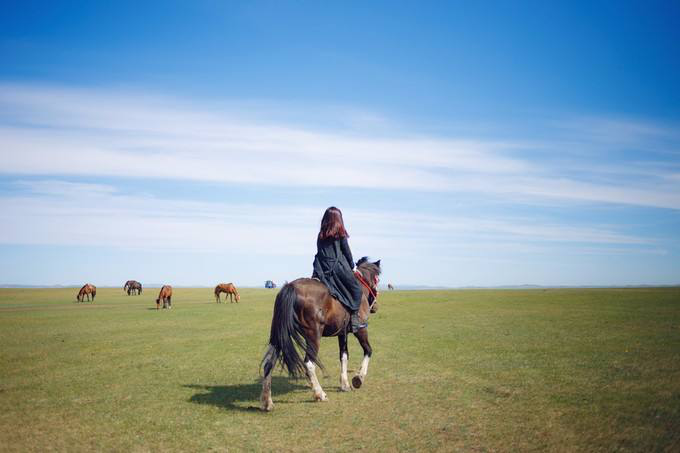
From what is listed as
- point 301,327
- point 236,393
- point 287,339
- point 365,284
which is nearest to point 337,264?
point 365,284

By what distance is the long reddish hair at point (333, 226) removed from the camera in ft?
31.0

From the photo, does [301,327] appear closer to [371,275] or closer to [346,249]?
[346,249]

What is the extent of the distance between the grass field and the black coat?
195cm

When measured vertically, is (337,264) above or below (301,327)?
above

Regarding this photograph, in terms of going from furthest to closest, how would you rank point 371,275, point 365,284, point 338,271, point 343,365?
point 371,275
point 365,284
point 343,365
point 338,271

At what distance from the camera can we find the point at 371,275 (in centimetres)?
1088

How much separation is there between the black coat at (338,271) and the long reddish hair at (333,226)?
121mm

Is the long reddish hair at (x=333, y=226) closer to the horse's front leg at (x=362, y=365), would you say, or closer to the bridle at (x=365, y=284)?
the bridle at (x=365, y=284)

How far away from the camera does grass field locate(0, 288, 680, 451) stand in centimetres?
654

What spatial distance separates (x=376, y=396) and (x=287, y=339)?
2173mm

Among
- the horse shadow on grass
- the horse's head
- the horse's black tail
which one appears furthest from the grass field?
the horse's head

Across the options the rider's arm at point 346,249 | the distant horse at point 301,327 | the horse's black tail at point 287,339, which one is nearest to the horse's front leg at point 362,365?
the distant horse at point 301,327

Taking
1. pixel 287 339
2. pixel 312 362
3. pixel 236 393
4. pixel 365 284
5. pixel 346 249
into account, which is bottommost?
→ pixel 236 393

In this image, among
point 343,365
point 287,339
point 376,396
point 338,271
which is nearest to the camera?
point 287,339
